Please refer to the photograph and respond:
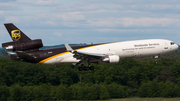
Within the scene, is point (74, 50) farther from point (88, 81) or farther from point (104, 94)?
point (88, 81)

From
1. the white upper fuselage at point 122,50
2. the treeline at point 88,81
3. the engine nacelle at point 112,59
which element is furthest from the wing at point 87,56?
the treeline at point 88,81

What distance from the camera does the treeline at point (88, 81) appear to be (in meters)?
112

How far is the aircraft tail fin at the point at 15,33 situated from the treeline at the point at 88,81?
59.0 metres

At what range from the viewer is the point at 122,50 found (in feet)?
183

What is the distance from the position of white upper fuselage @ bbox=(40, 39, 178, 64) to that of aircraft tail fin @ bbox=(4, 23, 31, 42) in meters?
5.77

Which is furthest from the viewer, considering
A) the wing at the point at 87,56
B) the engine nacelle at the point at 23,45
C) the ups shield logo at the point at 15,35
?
the ups shield logo at the point at 15,35

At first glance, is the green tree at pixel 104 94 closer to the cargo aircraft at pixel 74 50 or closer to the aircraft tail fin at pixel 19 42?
the cargo aircraft at pixel 74 50

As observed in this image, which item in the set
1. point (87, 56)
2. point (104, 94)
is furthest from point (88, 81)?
point (87, 56)

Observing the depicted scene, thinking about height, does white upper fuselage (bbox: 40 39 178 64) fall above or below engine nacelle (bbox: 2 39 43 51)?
below

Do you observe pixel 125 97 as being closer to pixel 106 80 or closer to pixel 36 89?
pixel 106 80

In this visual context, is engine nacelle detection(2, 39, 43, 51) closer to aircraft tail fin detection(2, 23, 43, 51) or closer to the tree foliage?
aircraft tail fin detection(2, 23, 43, 51)

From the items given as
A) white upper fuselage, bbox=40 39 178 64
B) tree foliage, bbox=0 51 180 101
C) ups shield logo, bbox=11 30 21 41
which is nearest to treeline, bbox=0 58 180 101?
tree foliage, bbox=0 51 180 101

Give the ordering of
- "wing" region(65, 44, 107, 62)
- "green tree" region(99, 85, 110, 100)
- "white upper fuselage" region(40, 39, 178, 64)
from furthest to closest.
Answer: "green tree" region(99, 85, 110, 100), "white upper fuselage" region(40, 39, 178, 64), "wing" region(65, 44, 107, 62)

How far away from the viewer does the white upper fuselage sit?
5478 cm
